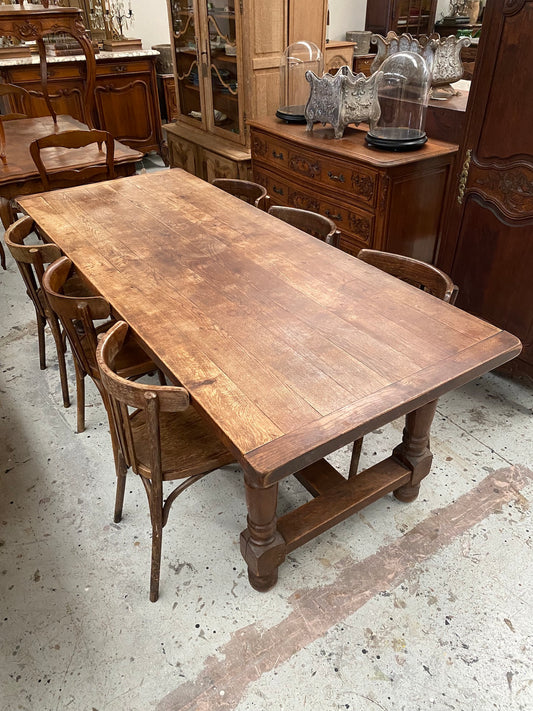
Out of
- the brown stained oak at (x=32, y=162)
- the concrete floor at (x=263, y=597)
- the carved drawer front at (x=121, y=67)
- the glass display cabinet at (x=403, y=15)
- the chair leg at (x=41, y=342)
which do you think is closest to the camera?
the concrete floor at (x=263, y=597)

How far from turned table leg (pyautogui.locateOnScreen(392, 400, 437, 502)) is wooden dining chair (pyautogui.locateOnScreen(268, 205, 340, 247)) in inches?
29.5

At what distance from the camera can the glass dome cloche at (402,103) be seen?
248 centimetres

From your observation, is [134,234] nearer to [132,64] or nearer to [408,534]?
[408,534]

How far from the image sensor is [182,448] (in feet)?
4.82

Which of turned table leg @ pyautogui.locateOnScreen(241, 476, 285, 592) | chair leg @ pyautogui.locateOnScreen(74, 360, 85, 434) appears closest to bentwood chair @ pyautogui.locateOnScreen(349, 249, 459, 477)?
turned table leg @ pyautogui.locateOnScreen(241, 476, 285, 592)

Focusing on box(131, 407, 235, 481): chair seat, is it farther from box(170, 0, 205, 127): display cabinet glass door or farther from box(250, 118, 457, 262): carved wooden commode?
box(170, 0, 205, 127): display cabinet glass door

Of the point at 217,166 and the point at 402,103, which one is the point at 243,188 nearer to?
the point at 402,103

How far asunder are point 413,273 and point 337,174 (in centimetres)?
111

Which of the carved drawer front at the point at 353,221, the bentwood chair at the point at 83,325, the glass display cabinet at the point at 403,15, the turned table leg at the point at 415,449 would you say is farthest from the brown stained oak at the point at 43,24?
the glass display cabinet at the point at 403,15

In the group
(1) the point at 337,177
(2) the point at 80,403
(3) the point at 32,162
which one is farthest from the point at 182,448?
(3) the point at 32,162

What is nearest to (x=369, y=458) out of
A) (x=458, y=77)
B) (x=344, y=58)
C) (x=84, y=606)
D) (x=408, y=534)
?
(x=408, y=534)

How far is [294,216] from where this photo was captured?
2.14 m

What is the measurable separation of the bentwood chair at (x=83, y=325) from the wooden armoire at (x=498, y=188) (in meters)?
1.43

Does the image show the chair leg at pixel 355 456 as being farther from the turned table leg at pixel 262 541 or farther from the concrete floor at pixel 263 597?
the turned table leg at pixel 262 541
